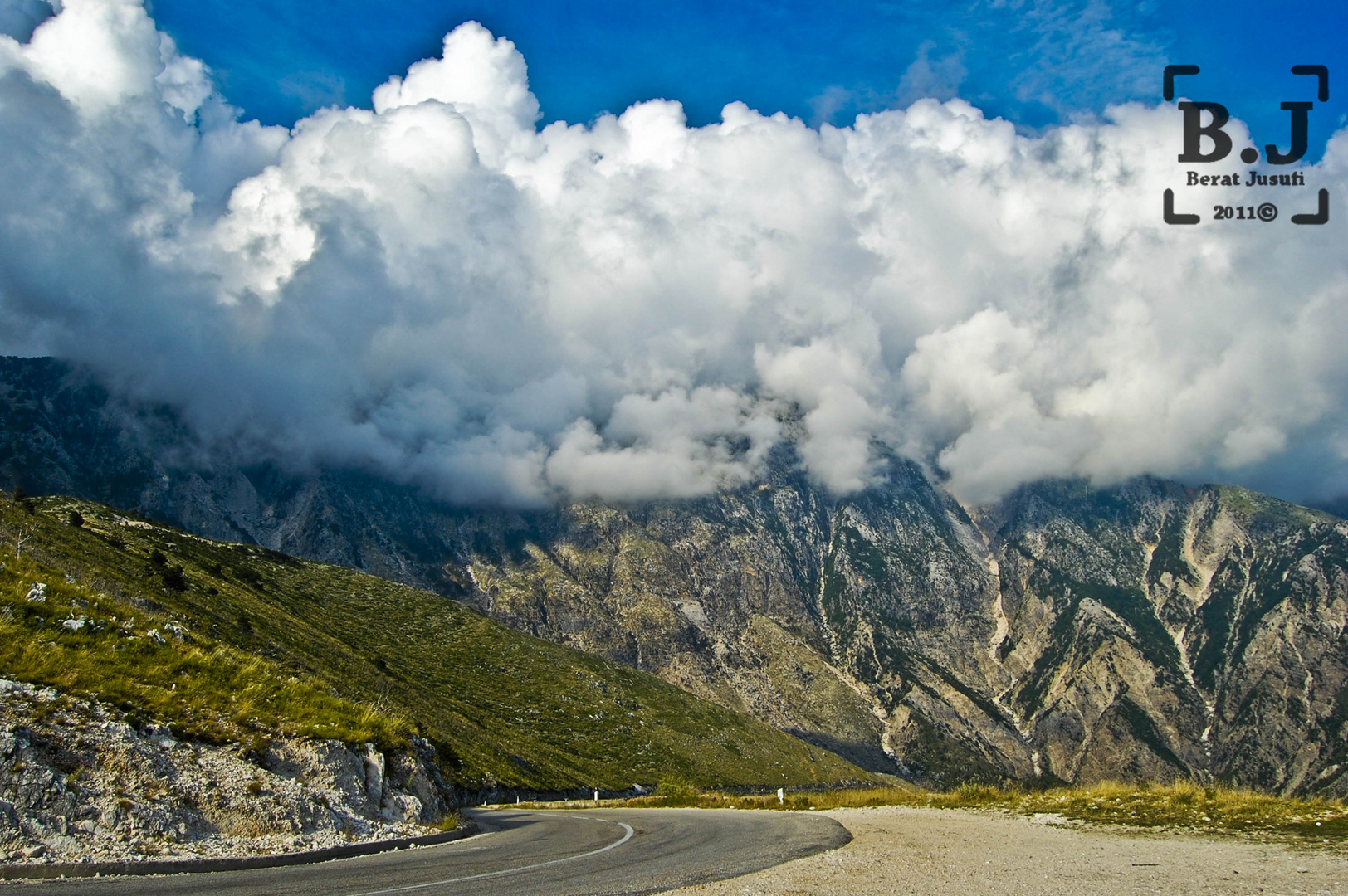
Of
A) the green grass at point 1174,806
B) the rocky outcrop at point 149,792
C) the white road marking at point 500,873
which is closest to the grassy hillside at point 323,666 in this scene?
the rocky outcrop at point 149,792

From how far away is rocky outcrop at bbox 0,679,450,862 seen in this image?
13.0 meters

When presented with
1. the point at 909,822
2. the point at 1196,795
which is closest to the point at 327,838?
the point at 909,822

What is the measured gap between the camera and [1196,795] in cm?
2544

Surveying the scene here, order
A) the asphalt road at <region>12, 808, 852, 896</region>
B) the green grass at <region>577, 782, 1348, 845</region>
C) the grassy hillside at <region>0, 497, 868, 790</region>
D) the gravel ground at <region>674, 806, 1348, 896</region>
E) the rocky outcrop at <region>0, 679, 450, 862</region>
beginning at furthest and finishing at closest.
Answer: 1. the green grass at <region>577, 782, 1348, 845</region>
2. the grassy hillside at <region>0, 497, 868, 790</region>
3. the rocky outcrop at <region>0, 679, 450, 862</region>
4. the gravel ground at <region>674, 806, 1348, 896</region>
5. the asphalt road at <region>12, 808, 852, 896</region>

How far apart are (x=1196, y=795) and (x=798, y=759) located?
177m

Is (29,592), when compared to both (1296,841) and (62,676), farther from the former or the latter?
(1296,841)

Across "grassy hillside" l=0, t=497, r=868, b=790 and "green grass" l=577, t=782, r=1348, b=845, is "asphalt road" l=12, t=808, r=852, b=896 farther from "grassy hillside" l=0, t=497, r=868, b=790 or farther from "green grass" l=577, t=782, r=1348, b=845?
"green grass" l=577, t=782, r=1348, b=845

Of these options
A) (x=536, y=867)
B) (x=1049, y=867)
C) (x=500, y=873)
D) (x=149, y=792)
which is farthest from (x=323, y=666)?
(x=1049, y=867)

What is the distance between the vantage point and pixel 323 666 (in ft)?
222

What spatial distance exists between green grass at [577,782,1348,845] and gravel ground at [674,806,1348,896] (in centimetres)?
192

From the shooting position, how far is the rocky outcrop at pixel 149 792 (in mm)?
13047

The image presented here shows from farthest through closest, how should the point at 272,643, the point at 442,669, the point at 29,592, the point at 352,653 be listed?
the point at 442,669, the point at 352,653, the point at 272,643, the point at 29,592

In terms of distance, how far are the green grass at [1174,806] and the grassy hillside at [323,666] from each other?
71.7 feet

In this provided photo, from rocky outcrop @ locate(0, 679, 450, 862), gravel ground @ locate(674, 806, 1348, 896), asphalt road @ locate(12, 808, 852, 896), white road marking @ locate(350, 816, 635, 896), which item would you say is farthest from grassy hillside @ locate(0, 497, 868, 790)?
gravel ground @ locate(674, 806, 1348, 896)
